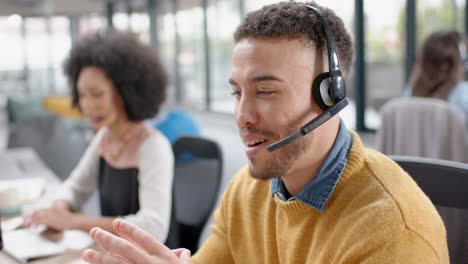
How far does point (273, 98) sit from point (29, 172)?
6.65 ft

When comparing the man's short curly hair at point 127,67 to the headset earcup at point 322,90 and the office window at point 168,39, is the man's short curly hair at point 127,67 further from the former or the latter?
the office window at point 168,39

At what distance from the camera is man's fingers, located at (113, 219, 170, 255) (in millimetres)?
831

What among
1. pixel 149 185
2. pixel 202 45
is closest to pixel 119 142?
pixel 149 185

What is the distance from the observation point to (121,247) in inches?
31.7

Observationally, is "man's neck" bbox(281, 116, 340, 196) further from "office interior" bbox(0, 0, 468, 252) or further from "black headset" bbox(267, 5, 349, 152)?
"office interior" bbox(0, 0, 468, 252)

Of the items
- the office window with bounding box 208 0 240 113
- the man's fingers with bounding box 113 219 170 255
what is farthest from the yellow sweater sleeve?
the office window with bounding box 208 0 240 113

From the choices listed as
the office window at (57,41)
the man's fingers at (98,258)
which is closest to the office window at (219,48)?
the man's fingers at (98,258)

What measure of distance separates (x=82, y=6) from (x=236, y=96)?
29.3 ft

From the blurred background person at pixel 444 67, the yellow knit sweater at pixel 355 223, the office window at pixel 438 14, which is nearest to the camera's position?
the yellow knit sweater at pixel 355 223

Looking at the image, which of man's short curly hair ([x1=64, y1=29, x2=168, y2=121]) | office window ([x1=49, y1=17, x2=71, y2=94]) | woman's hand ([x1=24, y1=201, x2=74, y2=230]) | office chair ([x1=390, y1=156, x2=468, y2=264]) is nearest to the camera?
office chair ([x1=390, y1=156, x2=468, y2=264])

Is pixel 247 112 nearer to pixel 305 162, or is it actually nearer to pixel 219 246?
pixel 305 162

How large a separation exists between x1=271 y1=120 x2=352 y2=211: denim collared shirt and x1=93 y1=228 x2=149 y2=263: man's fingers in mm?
302

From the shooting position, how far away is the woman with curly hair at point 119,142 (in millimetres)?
1580

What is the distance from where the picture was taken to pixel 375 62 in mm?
3705
